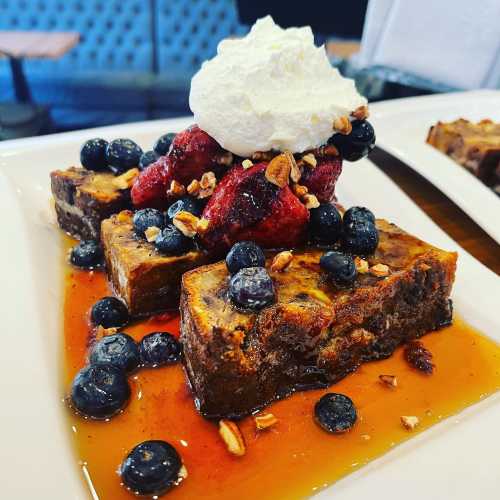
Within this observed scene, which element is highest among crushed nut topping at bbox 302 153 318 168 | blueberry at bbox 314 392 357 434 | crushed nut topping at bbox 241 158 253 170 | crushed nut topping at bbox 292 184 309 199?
crushed nut topping at bbox 241 158 253 170

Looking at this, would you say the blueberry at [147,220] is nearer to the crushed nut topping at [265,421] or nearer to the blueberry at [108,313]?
the blueberry at [108,313]

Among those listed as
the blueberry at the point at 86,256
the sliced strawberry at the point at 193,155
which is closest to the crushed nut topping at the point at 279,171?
the sliced strawberry at the point at 193,155

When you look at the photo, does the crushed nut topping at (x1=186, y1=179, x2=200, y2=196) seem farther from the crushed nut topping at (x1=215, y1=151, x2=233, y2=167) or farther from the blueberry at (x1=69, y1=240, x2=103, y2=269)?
the blueberry at (x1=69, y1=240, x2=103, y2=269)

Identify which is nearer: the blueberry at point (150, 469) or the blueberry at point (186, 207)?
the blueberry at point (150, 469)

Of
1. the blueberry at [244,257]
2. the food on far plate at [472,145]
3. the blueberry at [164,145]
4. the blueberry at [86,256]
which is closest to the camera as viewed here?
the blueberry at [244,257]

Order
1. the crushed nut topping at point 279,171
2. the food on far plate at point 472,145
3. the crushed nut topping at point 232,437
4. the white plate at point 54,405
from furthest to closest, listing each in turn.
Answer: the food on far plate at point 472,145 → the crushed nut topping at point 279,171 → the crushed nut topping at point 232,437 → the white plate at point 54,405

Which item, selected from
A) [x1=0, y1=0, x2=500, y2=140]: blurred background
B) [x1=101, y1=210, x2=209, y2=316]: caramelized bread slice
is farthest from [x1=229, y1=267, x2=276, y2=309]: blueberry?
[x1=0, y1=0, x2=500, y2=140]: blurred background
